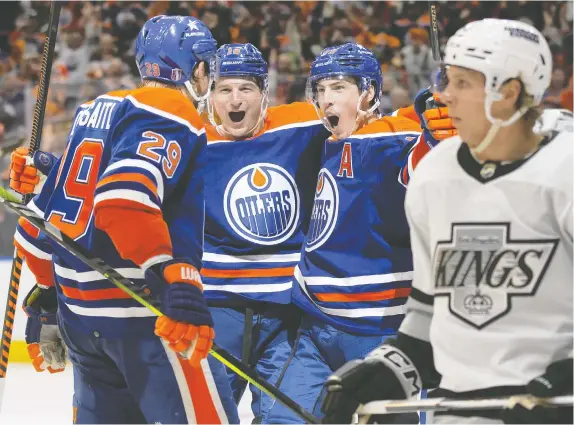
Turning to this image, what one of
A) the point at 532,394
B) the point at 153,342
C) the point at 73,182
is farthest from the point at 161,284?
the point at 532,394

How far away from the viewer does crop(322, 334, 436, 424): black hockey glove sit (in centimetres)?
189

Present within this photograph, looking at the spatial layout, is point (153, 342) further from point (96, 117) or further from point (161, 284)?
point (96, 117)

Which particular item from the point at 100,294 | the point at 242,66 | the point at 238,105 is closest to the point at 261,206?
the point at 238,105

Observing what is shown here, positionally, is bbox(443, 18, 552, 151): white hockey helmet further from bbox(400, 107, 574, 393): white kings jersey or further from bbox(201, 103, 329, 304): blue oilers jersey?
bbox(201, 103, 329, 304): blue oilers jersey

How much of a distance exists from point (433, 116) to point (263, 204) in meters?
0.73

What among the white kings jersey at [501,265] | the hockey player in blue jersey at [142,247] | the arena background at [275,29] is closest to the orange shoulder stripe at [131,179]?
the hockey player in blue jersey at [142,247]

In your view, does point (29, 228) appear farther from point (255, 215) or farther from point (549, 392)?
point (549, 392)

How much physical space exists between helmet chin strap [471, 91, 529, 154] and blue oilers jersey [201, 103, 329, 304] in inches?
57.8

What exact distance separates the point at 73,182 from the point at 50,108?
328 centimetres

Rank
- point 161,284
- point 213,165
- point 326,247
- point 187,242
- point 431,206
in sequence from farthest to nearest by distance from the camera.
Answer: point 213,165, point 326,247, point 187,242, point 161,284, point 431,206

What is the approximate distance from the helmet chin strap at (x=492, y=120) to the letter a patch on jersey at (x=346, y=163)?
125 centimetres

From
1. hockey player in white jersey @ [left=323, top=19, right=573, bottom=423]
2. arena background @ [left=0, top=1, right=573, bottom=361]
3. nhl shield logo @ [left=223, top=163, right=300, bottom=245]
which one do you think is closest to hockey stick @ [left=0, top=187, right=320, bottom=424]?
hockey player in white jersey @ [left=323, top=19, right=573, bottom=423]

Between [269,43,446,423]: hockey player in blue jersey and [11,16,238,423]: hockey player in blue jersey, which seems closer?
[11,16,238,423]: hockey player in blue jersey

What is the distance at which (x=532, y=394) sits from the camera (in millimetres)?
1705
